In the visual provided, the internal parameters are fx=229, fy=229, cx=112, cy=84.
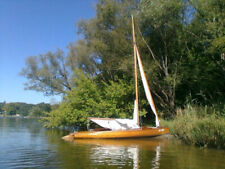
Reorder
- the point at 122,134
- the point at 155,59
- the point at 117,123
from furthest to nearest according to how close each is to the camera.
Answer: the point at 155,59, the point at 117,123, the point at 122,134

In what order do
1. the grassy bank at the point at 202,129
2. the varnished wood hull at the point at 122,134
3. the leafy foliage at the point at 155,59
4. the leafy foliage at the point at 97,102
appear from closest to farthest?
the grassy bank at the point at 202,129, the varnished wood hull at the point at 122,134, the leafy foliage at the point at 155,59, the leafy foliage at the point at 97,102

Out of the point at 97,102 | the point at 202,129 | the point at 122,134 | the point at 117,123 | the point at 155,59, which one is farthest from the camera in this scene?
the point at 97,102

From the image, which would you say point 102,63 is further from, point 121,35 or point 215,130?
point 215,130

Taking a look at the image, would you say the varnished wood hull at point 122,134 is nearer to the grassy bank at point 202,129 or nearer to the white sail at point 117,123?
the white sail at point 117,123

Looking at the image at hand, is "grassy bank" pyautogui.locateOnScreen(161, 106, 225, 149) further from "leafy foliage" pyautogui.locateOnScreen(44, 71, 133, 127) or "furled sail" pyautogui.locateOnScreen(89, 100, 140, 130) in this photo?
"leafy foliage" pyautogui.locateOnScreen(44, 71, 133, 127)

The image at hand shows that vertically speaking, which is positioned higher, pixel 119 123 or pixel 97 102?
pixel 97 102

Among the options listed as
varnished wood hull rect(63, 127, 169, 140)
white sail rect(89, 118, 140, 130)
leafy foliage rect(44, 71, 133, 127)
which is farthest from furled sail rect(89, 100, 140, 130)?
leafy foliage rect(44, 71, 133, 127)

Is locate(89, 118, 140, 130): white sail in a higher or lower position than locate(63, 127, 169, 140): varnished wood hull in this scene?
higher

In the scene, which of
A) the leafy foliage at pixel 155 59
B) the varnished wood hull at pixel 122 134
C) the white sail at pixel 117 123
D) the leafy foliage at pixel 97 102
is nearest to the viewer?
the varnished wood hull at pixel 122 134

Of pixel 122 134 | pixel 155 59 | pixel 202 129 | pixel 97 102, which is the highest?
pixel 155 59

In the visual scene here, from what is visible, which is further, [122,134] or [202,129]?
[122,134]

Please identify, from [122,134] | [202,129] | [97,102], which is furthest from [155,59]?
[202,129]

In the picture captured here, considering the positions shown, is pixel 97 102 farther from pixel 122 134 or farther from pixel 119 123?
pixel 122 134

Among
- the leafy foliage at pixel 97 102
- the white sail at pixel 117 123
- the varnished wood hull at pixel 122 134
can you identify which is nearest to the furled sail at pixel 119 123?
the white sail at pixel 117 123
